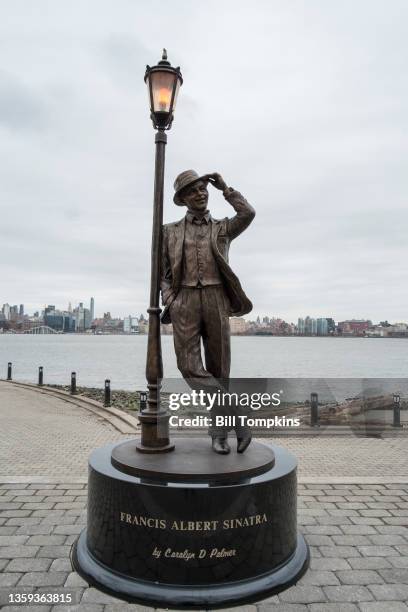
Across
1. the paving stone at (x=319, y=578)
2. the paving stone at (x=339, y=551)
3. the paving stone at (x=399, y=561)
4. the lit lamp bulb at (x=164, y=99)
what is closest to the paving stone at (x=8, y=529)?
the paving stone at (x=319, y=578)

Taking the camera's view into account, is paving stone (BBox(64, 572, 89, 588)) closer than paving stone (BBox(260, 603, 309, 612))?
No

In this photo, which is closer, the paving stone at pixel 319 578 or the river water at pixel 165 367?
the paving stone at pixel 319 578

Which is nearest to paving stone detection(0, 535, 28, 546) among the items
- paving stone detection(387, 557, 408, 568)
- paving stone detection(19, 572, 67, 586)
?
paving stone detection(19, 572, 67, 586)

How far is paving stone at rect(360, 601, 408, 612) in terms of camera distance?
3.74 metres

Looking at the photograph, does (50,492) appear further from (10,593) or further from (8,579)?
(10,593)

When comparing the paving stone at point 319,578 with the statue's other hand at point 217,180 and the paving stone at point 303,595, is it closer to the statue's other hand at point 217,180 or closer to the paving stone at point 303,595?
the paving stone at point 303,595

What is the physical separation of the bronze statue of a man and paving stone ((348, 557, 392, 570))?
1492 mm

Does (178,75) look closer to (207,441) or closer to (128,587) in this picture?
(207,441)

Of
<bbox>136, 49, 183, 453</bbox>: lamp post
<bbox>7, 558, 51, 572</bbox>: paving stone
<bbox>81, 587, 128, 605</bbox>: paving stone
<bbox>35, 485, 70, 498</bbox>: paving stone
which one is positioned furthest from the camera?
<bbox>35, 485, 70, 498</bbox>: paving stone

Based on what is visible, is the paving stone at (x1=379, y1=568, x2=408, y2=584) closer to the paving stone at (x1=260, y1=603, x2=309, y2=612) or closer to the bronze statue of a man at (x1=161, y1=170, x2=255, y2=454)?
the paving stone at (x1=260, y1=603, x2=309, y2=612)

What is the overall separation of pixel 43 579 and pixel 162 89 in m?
4.82

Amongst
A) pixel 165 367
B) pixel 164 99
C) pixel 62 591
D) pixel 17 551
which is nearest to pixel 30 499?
pixel 17 551

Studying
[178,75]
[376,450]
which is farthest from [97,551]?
[376,450]

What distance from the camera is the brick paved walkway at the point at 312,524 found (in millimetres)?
3945
